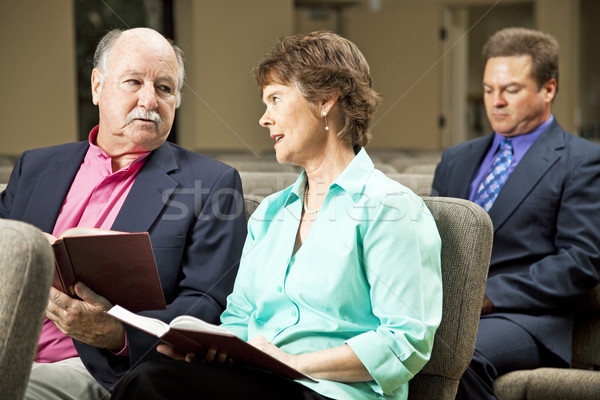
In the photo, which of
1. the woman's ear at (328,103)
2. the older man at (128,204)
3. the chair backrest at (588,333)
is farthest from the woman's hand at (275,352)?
the chair backrest at (588,333)

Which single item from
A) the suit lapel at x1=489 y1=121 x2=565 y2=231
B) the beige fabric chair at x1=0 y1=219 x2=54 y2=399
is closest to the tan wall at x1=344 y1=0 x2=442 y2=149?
the suit lapel at x1=489 y1=121 x2=565 y2=231

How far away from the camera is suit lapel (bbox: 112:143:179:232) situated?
187 cm

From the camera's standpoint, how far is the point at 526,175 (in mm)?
2410

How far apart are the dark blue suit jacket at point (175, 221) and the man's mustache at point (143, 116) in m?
0.09

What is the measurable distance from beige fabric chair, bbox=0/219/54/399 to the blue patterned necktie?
70.3 inches

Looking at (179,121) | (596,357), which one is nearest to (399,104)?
(179,121)

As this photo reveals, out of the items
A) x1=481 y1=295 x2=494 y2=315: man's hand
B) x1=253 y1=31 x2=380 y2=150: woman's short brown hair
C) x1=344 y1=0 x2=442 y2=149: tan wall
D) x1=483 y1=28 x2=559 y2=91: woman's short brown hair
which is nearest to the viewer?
x1=253 y1=31 x2=380 y2=150: woman's short brown hair

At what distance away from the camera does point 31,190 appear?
2.03 m

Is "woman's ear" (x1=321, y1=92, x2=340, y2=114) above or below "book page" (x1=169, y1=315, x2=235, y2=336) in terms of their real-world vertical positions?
above

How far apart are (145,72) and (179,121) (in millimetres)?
5454

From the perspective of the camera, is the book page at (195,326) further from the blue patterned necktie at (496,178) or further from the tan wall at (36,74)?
the tan wall at (36,74)

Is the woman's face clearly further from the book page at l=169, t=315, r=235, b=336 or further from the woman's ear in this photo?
the book page at l=169, t=315, r=235, b=336

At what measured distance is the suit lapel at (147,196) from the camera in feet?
6.13

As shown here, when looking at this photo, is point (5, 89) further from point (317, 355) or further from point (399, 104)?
point (317, 355)
